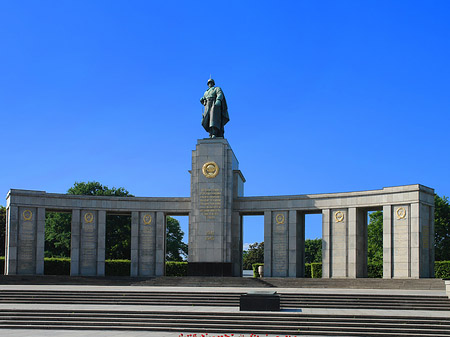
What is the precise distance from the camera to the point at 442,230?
57531 millimetres

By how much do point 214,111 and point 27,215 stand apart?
1461 centimetres

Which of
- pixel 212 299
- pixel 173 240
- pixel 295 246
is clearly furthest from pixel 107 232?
pixel 212 299

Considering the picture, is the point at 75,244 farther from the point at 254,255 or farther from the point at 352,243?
the point at 254,255

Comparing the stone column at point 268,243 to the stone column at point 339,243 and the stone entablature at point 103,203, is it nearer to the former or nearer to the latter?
the stone column at point 339,243

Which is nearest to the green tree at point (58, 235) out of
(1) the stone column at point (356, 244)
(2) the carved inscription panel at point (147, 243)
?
(2) the carved inscription panel at point (147, 243)

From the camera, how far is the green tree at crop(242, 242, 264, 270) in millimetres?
98938

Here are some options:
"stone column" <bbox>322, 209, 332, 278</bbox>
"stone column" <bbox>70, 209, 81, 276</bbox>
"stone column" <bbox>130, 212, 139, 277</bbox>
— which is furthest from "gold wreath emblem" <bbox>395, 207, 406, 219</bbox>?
"stone column" <bbox>70, 209, 81, 276</bbox>

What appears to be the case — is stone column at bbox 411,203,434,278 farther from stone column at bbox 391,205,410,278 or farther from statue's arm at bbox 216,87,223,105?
statue's arm at bbox 216,87,223,105

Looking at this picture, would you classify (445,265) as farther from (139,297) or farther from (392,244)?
(139,297)

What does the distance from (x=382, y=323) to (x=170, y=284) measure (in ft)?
53.2

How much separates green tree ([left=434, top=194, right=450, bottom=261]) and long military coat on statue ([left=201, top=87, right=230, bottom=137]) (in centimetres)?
2824

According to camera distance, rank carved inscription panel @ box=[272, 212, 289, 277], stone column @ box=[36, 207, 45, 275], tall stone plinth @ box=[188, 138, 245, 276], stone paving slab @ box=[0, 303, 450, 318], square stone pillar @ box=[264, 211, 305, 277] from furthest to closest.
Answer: carved inscription panel @ box=[272, 212, 289, 277] < square stone pillar @ box=[264, 211, 305, 277] < stone column @ box=[36, 207, 45, 275] < tall stone plinth @ box=[188, 138, 245, 276] < stone paving slab @ box=[0, 303, 450, 318]

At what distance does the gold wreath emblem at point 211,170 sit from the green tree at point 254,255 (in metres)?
60.7

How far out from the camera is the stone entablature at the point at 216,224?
37325mm
